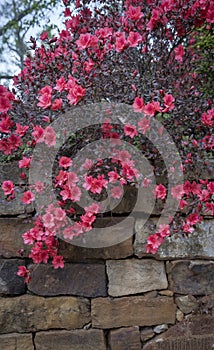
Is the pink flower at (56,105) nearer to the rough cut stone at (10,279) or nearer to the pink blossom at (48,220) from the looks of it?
the pink blossom at (48,220)

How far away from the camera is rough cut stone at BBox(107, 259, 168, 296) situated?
2064mm

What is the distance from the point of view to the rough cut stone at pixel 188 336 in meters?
2.08

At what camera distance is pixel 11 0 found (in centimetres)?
541

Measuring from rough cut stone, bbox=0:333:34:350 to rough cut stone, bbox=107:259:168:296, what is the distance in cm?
49

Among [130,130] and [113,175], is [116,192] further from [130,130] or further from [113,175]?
[130,130]

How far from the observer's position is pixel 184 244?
208 cm

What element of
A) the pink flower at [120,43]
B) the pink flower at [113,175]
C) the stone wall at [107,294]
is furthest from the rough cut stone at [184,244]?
the pink flower at [120,43]

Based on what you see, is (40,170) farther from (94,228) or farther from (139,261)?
(139,261)

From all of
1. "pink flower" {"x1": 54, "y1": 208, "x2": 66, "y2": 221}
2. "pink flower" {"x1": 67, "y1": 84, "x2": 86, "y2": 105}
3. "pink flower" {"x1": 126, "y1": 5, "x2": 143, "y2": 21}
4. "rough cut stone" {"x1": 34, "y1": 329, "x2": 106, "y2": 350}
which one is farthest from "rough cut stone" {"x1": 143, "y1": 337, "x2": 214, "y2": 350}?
"pink flower" {"x1": 126, "y1": 5, "x2": 143, "y2": 21}

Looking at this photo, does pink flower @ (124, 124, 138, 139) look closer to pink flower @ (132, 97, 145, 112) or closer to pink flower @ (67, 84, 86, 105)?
pink flower @ (132, 97, 145, 112)

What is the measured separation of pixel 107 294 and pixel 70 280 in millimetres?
204

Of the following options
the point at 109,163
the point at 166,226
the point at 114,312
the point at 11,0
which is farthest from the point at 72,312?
the point at 11,0

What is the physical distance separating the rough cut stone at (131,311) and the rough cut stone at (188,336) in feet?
0.23

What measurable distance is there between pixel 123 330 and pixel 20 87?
4.53ft
